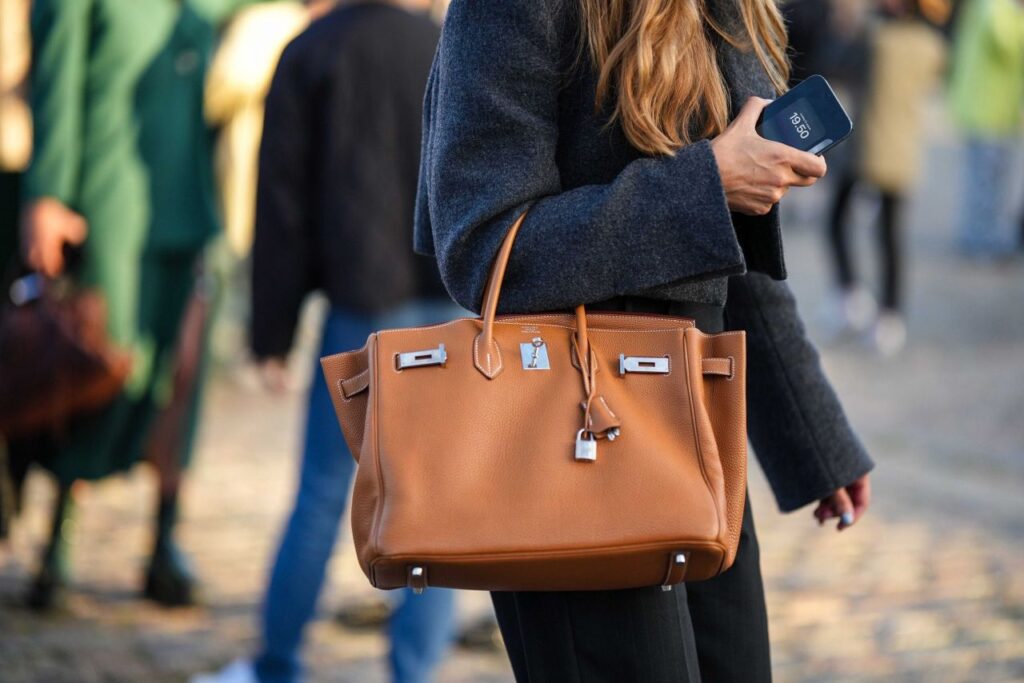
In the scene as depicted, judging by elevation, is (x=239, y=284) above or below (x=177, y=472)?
below

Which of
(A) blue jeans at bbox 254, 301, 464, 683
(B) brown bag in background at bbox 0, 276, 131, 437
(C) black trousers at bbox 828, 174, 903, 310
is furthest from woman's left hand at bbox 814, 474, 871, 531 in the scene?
(C) black trousers at bbox 828, 174, 903, 310

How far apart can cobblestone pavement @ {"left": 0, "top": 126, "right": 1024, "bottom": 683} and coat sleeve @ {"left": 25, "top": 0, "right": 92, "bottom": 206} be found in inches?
52.2

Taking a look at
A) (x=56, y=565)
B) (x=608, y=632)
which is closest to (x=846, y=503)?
(x=608, y=632)

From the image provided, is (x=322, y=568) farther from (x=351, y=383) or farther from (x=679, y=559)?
(x=679, y=559)

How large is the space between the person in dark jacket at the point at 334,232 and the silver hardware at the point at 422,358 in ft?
5.43

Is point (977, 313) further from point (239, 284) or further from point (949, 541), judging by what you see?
point (239, 284)

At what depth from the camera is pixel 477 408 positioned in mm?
1678

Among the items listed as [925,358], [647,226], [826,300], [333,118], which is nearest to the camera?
[647,226]

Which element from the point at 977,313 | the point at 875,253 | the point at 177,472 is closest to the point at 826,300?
the point at 977,313

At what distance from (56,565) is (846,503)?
285 cm

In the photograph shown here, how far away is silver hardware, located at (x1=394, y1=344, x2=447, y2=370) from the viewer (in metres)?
1.71

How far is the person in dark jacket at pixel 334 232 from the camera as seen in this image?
335 centimetres

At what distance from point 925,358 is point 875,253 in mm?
2782

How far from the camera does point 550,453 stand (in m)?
1.65
